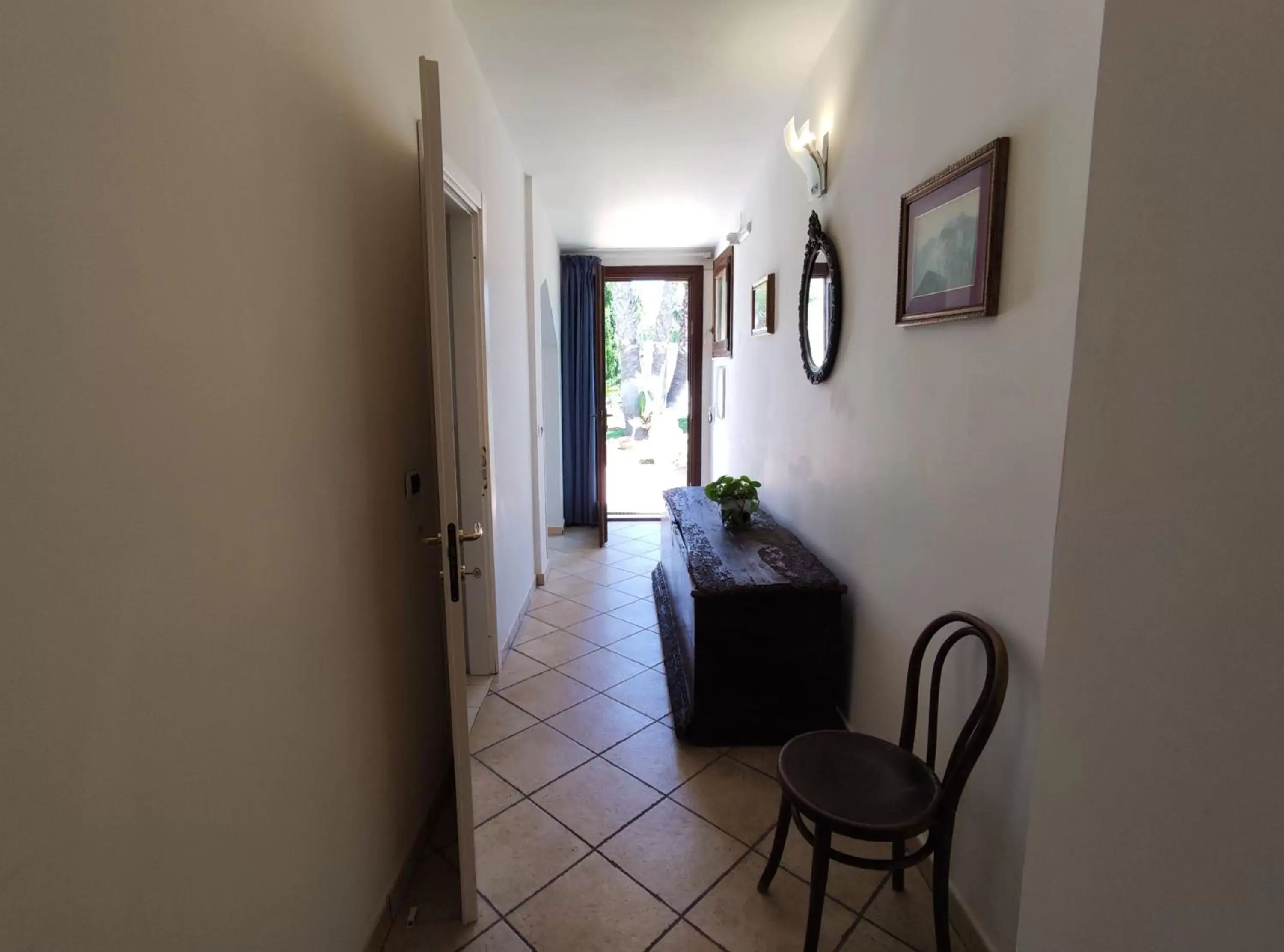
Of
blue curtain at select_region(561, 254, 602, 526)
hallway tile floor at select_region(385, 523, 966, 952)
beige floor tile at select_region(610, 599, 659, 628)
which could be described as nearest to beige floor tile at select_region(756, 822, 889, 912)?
hallway tile floor at select_region(385, 523, 966, 952)

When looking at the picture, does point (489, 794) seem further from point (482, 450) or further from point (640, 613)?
point (640, 613)

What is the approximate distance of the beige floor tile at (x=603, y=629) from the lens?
3632mm

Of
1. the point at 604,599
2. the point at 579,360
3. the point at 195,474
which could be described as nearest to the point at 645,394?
the point at 579,360

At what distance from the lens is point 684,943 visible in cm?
167

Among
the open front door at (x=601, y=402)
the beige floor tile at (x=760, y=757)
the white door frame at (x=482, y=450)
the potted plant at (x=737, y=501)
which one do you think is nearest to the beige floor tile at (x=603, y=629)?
the white door frame at (x=482, y=450)

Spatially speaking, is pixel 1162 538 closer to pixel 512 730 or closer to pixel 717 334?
pixel 512 730

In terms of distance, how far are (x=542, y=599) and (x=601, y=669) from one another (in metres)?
1.12

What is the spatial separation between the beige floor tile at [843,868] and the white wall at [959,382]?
263 mm

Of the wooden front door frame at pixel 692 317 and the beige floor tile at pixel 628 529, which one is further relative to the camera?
the wooden front door frame at pixel 692 317

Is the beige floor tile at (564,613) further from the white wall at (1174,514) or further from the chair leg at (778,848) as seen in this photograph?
the white wall at (1174,514)

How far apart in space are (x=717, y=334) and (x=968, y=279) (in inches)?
163

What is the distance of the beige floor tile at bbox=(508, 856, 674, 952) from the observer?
5.49 ft

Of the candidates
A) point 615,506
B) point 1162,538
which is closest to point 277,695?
point 1162,538

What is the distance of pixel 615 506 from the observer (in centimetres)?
714
